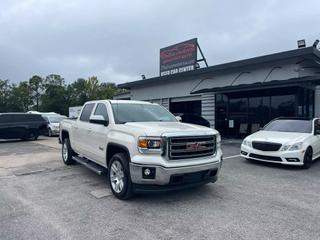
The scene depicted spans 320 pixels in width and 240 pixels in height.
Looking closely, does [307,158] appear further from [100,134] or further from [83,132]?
[83,132]

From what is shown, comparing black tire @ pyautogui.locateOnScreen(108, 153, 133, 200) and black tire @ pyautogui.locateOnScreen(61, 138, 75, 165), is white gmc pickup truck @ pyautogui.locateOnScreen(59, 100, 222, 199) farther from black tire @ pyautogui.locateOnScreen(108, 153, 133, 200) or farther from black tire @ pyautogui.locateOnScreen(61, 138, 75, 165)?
black tire @ pyautogui.locateOnScreen(61, 138, 75, 165)

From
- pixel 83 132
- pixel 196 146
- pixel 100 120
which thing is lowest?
pixel 196 146

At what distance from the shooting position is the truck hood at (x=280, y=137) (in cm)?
756

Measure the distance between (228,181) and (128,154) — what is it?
8.98 ft

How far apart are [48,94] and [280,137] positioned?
179 ft

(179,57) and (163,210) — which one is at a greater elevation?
(179,57)

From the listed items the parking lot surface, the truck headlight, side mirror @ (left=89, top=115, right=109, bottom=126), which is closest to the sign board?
the truck headlight

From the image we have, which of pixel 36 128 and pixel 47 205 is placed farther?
pixel 36 128

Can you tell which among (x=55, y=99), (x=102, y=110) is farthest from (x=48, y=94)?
(x=102, y=110)

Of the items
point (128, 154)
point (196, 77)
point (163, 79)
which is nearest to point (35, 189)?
point (128, 154)

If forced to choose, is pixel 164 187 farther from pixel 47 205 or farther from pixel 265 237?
pixel 47 205

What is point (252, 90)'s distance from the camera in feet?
46.7

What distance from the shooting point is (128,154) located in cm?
456

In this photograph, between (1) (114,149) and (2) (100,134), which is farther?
(2) (100,134)
